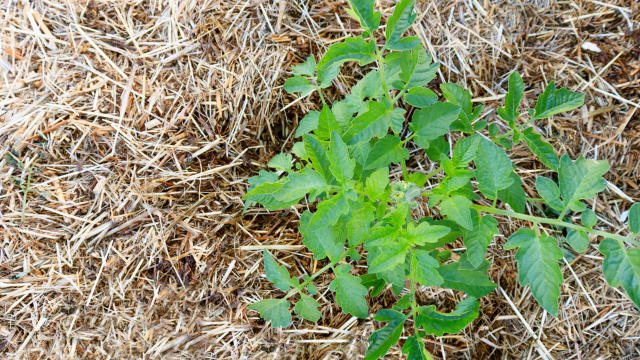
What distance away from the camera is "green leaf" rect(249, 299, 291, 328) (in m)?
1.32

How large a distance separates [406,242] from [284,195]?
1.02 feet

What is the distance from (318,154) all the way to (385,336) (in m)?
0.52

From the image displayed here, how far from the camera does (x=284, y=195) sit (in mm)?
1058

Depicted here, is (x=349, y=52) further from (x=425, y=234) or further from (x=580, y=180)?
(x=580, y=180)

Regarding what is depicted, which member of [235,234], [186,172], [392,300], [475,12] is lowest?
[392,300]

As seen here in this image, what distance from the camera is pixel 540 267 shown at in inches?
40.0

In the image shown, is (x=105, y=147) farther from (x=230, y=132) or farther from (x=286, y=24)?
(x=286, y=24)

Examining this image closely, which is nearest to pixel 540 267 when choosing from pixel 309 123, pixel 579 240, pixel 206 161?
pixel 579 240

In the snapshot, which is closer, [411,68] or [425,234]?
[425,234]

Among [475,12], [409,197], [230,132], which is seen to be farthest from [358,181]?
[475,12]

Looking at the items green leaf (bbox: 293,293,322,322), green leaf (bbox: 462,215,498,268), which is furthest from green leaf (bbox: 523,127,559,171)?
green leaf (bbox: 293,293,322,322)

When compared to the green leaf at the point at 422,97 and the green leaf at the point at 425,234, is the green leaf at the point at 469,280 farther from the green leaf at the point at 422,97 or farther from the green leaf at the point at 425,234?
the green leaf at the point at 422,97

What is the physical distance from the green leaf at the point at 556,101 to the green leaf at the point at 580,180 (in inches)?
6.5

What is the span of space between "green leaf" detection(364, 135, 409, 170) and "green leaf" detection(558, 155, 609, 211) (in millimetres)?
396
